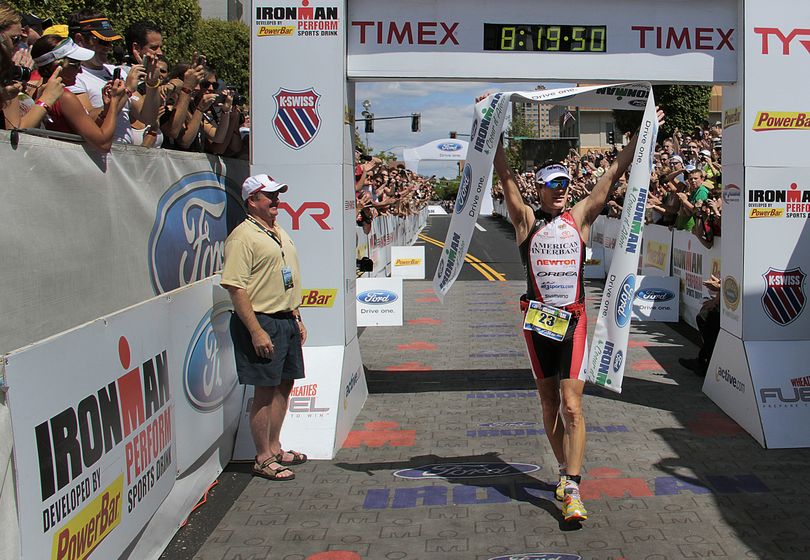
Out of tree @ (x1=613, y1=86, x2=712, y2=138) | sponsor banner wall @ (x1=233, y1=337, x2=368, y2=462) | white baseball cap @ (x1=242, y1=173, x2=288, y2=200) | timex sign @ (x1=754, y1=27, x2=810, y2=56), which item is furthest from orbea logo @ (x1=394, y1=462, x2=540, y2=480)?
tree @ (x1=613, y1=86, x2=712, y2=138)

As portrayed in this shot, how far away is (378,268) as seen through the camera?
1881 centimetres

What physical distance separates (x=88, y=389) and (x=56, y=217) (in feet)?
2.92

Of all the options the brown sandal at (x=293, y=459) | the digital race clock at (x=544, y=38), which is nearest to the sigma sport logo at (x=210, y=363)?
the brown sandal at (x=293, y=459)

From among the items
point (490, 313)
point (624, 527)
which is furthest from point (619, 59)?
point (490, 313)

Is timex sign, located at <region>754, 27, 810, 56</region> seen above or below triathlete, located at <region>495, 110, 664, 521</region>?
above

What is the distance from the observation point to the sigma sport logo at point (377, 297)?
448 inches

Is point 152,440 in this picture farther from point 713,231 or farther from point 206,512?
point 713,231

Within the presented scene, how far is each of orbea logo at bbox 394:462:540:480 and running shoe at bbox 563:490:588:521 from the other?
0.96m

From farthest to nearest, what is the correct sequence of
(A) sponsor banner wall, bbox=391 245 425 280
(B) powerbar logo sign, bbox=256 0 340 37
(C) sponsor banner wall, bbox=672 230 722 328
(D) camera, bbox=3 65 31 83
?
(A) sponsor banner wall, bbox=391 245 425 280 → (C) sponsor banner wall, bbox=672 230 722 328 → (B) powerbar logo sign, bbox=256 0 340 37 → (D) camera, bbox=3 65 31 83

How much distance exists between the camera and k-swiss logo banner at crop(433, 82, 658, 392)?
5371 millimetres

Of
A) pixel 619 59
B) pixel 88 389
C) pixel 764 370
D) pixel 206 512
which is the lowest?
pixel 206 512

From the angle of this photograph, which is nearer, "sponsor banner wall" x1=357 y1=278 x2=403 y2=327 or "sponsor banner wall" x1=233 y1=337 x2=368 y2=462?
"sponsor banner wall" x1=233 y1=337 x2=368 y2=462

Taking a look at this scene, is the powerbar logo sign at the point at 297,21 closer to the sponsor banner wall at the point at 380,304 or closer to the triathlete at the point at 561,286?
the triathlete at the point at 561,286

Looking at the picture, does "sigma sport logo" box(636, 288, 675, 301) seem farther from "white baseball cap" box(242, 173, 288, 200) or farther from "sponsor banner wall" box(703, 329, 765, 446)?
"white baseball cap" box(242, 173, 288, 200)
